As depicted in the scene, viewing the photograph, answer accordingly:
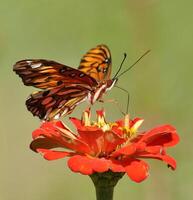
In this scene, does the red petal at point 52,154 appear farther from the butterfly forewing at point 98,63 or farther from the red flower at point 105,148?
the butterfly forewing at point 98,63

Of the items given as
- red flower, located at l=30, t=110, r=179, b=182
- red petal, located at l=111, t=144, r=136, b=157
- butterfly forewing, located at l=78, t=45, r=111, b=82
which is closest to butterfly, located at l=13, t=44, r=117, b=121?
butterfly forewing, located at l=78, t=45, r=111, b=82

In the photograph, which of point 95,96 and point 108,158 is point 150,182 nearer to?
point 95,96

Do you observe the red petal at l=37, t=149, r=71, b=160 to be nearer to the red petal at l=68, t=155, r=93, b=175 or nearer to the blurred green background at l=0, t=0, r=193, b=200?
the red petal at l=68, t=155, r=93, b=175

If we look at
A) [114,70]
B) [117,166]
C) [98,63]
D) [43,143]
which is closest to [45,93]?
[98,63]

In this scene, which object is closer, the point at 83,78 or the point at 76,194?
the point at 83,78

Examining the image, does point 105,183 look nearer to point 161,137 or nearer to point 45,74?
point 161,137

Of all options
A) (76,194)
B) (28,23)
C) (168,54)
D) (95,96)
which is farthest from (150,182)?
(28,23)

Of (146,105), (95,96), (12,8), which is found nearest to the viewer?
(95,96)
